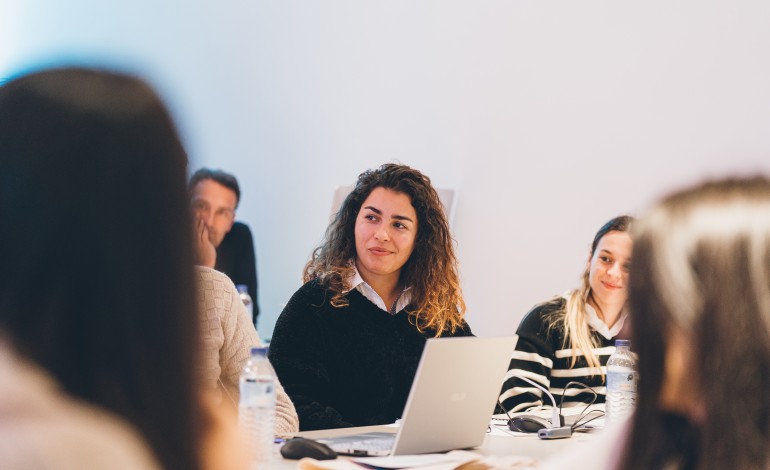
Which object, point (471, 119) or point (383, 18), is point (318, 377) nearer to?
point (471, 119)

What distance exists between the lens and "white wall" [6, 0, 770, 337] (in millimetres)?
4254

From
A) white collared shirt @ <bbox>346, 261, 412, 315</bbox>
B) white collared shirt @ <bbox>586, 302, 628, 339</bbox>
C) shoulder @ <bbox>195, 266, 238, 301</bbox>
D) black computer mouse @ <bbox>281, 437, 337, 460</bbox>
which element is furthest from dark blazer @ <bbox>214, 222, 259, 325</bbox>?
black computer mouse @ <bbox>281, 437, 337, 460</bbox>

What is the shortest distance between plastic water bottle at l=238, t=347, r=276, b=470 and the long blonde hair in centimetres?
142

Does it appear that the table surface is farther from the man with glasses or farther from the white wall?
the man with glasses

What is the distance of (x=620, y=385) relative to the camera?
269cm

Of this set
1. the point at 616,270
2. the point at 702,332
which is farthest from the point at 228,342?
the point at 702,332

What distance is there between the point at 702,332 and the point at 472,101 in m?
4.24

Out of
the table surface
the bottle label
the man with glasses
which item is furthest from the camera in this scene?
the man with glasses

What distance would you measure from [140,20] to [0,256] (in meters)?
5.46

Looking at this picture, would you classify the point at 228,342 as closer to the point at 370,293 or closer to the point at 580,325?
the point at 370,293

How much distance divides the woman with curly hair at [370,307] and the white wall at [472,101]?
894mm

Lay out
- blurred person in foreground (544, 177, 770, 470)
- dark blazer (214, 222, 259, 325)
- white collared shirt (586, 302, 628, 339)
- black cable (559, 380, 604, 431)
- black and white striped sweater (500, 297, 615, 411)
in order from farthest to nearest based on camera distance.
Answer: dark blazer (214, 222, 259, 325) → white collared shirt (586, 302, 628, 339) → black and white striped sweater (500, 297, 615, 411) → black cable (559, 380, 604, 431) → blurred person in foreground (544, 177, 770, 470)

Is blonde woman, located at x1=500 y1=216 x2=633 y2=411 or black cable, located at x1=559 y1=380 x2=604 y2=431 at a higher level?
blonde woman, located at x1=500 y1=216 x2=633 y2=411

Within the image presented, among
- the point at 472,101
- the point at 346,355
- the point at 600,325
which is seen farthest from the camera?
the point at 472,101
